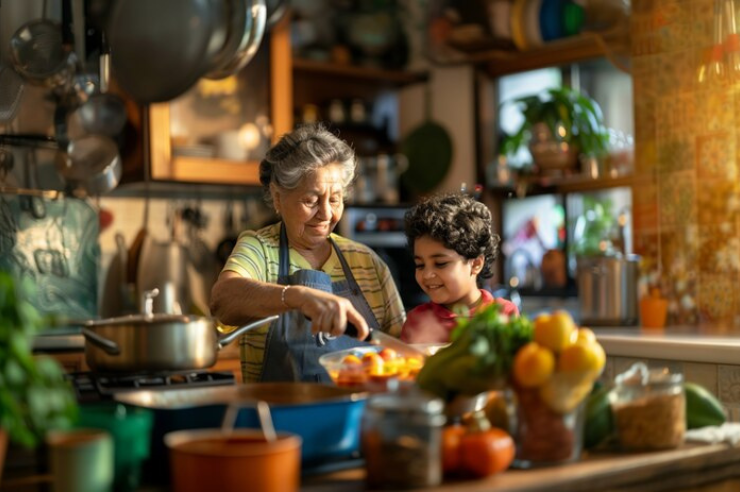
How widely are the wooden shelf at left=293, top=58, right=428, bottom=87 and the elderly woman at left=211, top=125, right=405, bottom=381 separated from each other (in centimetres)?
234

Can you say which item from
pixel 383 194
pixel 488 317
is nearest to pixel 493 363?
pixel 488 317

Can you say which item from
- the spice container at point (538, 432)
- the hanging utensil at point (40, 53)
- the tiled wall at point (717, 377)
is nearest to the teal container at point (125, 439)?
the spice container at point (538, 432)

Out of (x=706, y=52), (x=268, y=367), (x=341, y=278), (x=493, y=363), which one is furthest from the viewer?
(x=706, y=52)

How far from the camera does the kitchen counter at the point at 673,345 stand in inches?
105

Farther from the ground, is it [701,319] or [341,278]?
[341,278]

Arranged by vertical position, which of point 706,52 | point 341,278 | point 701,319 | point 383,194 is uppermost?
point 706,52

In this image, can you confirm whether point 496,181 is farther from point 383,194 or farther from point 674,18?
point 674,18

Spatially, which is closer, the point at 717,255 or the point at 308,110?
the point at 717,255

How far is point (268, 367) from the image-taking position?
2199 millimetres

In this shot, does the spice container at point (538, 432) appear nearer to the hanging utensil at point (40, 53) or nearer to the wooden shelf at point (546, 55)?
the hanging utensil at point (40, 53)

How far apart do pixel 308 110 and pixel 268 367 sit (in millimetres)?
2656

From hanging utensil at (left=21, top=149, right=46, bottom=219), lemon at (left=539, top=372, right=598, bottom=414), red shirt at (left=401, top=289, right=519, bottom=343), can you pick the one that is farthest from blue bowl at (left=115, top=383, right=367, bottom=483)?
hanging utensil at (left=21, top=149, right=46, bottom=219)

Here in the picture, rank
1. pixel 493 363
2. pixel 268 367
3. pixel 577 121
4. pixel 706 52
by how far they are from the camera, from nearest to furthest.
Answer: pixel 493 363 → pixel 268 367 → pixel 706 52 → pixel 577 121

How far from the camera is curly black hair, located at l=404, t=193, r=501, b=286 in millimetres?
2287
